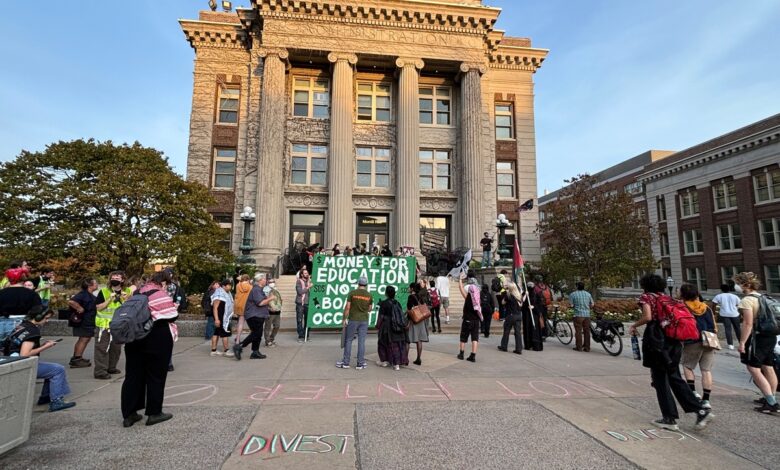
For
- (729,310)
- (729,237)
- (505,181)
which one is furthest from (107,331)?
(729,237)

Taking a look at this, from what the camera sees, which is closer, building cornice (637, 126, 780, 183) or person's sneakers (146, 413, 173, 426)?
person's sneakers (146, 413, 173, 426)

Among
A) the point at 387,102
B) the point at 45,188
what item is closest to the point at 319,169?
the point at 387,102

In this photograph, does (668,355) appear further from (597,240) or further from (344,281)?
(597,240)

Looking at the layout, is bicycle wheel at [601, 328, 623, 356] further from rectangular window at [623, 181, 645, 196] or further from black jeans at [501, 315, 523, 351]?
rectangular window at [623, 181, 645, 196]

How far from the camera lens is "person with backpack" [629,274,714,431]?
4.68m

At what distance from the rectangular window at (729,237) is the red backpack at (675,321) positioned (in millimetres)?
38679

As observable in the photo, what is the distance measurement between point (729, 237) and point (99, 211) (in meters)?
46.0

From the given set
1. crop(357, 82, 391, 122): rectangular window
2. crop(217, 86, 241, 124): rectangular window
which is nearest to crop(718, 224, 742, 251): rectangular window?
crop(357, 82, 391, 122): rectangular window

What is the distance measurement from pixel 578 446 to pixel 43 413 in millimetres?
6587

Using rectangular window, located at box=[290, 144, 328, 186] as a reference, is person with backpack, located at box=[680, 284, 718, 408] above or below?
below

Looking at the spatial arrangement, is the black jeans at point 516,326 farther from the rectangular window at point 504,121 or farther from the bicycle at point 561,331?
the rectangular window at point 504,121

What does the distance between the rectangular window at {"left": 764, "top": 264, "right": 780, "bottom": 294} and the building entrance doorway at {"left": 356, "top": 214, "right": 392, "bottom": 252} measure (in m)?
31.4

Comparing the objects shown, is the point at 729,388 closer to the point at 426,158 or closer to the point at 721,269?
the point at 426,158

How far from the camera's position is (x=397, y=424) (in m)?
4.61
